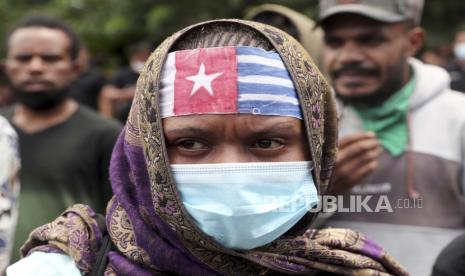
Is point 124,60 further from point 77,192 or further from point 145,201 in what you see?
point 145,201

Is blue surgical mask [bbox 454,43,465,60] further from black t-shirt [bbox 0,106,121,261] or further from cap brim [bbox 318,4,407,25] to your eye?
black t-shirt [bbox 0,106,121,261]

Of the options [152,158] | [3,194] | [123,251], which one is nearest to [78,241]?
[123,251]

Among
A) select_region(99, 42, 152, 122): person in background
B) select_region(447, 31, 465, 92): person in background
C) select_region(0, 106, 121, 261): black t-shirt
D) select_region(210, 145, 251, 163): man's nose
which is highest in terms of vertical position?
select_region(210, 145, 251, 163): man's nose

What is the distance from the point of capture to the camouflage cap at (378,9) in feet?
11.8

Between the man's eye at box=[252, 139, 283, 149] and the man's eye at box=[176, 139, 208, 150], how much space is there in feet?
0.40

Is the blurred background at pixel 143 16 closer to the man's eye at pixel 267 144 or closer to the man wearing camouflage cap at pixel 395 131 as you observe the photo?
the man wearing camouflage cap at pixel 395 131

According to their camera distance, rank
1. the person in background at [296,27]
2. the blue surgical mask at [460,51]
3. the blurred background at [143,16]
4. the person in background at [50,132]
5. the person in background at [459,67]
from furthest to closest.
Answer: the blurred background at [143,16] → the blue surgical mask at [460,51] → the person in background at [459,67] → the person in background at [50,132] → the person in background at [296,27]

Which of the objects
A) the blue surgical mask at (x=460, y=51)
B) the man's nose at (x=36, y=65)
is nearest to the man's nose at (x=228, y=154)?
the man's nose at (x=36, y=65)

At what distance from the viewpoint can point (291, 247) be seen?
6.79 feet

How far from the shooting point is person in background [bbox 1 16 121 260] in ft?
13.4

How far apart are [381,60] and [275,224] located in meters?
1.75

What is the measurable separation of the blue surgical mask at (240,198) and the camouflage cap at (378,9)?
1.74 meters

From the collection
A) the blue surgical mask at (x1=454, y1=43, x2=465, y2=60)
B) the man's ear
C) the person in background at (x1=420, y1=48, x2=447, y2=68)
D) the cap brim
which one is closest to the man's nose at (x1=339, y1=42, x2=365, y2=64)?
the cap brim

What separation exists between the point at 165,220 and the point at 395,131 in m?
1.78
